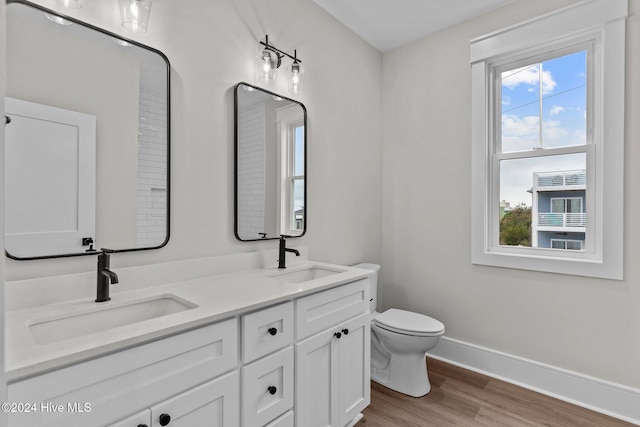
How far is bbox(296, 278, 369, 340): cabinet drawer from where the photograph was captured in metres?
1.41

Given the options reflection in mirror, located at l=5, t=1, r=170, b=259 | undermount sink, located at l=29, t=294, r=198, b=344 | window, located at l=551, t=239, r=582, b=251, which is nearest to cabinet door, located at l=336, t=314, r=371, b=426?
undermount sink, located at l=29, t=294, r=198, b=344

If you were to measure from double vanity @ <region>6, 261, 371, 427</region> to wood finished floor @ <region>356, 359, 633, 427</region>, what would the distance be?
273mm

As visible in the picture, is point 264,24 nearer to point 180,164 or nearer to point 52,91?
point 180,164

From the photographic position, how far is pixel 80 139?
4.06 ft

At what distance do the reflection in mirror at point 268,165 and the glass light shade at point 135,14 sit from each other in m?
0.51

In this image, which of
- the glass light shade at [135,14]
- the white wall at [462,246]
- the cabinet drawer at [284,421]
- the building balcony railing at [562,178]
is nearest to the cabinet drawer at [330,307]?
the cabinet drawer at [284,421]

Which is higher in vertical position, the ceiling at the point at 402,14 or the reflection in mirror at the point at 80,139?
the ceiling at the point at 402,14

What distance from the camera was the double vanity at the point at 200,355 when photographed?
79cm

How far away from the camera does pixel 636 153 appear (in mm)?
1846

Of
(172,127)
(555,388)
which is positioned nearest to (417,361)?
(555,388)

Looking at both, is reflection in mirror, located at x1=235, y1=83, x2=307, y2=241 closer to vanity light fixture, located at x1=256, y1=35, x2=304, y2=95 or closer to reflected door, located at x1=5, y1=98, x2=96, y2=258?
vanity light fixture, located at x1=256, y1=35, x2=304, y2=95

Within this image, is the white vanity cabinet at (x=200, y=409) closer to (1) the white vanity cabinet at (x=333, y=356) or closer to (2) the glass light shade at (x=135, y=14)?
(1) the white vanity cabinet at (x=333, y=356)

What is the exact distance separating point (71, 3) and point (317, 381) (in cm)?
184

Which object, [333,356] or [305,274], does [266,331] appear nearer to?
[333,356]
